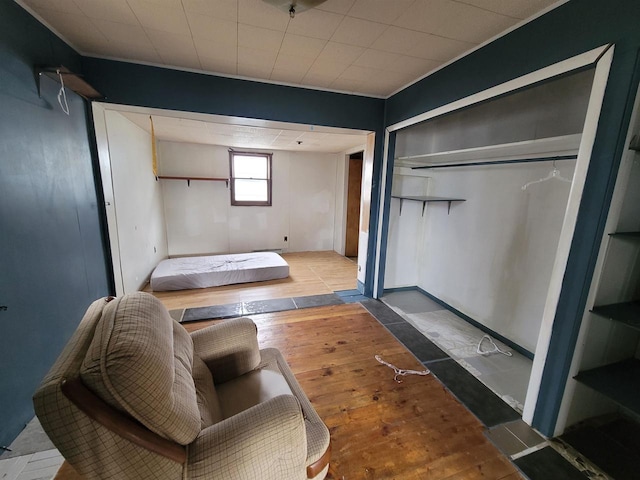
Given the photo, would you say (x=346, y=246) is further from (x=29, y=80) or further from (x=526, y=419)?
(x=29, y=80)

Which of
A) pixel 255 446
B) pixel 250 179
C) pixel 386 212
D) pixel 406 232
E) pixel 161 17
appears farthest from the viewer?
pixel 250 179

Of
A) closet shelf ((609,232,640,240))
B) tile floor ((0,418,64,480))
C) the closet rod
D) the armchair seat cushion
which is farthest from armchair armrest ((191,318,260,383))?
the closet rod

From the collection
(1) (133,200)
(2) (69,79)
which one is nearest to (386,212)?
(2) (69,79)

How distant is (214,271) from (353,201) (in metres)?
3.20

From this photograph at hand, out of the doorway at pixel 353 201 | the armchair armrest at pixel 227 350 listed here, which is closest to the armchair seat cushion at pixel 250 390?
the armchair armrest at pixel 227 350

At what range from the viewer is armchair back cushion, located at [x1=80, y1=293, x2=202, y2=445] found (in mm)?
735

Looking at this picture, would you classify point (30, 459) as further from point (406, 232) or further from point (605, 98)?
point (406, 232)

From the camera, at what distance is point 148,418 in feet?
2.55

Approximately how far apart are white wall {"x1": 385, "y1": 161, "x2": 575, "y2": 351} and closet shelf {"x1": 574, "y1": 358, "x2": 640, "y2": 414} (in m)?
0.82

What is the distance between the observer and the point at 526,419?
1608mm

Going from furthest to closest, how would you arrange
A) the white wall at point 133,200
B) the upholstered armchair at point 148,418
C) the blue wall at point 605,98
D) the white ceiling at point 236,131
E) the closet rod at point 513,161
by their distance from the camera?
1. the white wall at point 133,200
2. the white ceiling at point 236,131
3. the closet rod at point 513,161
4. the blue wall at point 605,98
5. the upholstered armchair at point 148,418

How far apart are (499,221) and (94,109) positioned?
3.97 m

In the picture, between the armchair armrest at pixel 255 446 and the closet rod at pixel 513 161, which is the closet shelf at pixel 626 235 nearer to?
the closet rod at pixel 513 161

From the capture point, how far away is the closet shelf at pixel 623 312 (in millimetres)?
1219
